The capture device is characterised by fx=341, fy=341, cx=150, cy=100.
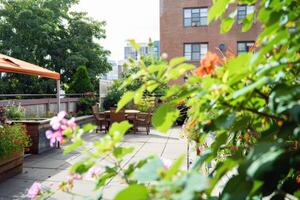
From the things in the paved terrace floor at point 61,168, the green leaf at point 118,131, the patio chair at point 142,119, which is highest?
the green leaf at point 118,131

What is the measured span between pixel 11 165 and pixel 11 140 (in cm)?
44

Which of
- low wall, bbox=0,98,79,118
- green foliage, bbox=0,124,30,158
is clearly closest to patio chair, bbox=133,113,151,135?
low wall, bbox=0,98,79,118

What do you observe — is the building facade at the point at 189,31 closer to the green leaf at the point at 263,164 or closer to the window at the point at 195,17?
the window at the point at 195,17

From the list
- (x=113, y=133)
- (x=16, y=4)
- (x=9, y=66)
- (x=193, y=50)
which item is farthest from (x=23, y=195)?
(x=16, y=4)

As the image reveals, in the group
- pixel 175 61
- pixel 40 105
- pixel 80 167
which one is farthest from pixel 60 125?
pixel 40 105

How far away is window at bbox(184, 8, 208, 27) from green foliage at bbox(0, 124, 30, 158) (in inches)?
872

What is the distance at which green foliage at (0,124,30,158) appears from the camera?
5.81 metres

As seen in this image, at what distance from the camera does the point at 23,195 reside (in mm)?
4887

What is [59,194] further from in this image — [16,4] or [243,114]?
[16,4]

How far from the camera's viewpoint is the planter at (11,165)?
5.73 meters

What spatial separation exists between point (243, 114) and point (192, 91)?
0.91ft

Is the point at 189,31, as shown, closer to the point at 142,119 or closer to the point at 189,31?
the point at 189,31

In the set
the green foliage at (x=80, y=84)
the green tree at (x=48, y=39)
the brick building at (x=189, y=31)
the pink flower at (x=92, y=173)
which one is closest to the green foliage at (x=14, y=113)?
the green foliage at (x=80, y=84)

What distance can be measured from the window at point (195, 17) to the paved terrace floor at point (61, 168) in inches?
688
